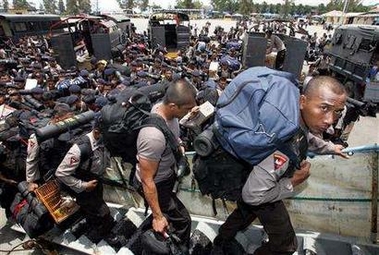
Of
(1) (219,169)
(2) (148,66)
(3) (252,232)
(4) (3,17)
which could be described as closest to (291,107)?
(1) (219,169)

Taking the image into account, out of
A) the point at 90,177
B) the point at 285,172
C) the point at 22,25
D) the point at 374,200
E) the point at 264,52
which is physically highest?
the point at 285,172

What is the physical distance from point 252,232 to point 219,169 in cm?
134

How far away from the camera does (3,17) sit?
58.0 feet

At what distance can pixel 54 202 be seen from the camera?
3350 mm

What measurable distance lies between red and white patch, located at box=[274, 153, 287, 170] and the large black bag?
2465 millimetres

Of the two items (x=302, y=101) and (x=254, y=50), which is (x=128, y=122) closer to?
(x=302, y=101)

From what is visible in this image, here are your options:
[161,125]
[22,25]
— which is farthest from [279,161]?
[22,25]

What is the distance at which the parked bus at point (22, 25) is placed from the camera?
706 inches

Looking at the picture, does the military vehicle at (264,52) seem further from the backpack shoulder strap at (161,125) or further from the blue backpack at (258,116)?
the blue backpack at (258,116)

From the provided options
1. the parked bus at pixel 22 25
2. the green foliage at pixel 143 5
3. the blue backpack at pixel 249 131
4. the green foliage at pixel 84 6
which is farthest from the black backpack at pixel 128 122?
the green foliage at pixel 143 5

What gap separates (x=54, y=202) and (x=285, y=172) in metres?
2.39

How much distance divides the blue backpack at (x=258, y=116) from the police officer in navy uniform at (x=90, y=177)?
4.77 ft

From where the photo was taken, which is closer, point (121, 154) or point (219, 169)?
point (219, 169)

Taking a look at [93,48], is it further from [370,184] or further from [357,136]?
[370,184]
